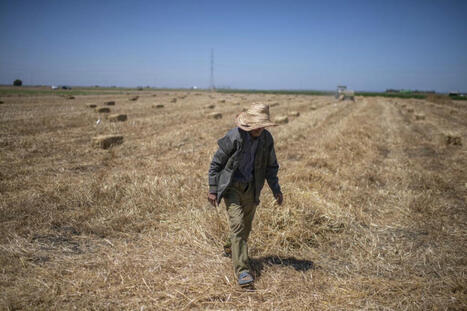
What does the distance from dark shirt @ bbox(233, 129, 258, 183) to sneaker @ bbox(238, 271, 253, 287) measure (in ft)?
3.20

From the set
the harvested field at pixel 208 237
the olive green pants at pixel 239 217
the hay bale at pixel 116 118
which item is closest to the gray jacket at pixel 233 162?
the olive green pants at pixel 239 217

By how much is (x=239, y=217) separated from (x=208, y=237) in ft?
3.92

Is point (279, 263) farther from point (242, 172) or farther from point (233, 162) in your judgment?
point (233, 162)

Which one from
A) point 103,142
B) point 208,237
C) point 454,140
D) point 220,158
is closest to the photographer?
point 220,158

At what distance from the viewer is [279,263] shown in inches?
145

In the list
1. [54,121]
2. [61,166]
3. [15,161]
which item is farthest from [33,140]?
[54,121]

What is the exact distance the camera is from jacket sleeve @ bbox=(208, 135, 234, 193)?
10.1ft

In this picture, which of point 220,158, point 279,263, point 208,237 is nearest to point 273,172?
point 220,158

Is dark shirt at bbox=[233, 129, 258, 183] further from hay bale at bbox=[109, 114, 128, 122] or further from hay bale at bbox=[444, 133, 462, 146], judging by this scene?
hay bale at bbox=[109, 114, 128, 122]

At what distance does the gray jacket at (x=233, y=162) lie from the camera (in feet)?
10.1

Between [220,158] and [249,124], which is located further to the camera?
[220,158]

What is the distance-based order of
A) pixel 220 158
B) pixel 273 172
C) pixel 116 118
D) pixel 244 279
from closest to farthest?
pixel 244 279 → pixel 220 158 → pixel 273 172 → pixel 116 118

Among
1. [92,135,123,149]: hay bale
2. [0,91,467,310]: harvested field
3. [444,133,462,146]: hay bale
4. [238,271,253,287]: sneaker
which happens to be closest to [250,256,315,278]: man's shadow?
[0,91,467,310]: harvested field

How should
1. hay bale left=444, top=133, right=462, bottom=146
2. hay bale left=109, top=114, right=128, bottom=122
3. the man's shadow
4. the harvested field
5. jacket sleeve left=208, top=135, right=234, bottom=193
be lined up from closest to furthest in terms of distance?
1. the harvested field
2. jacket sleeve left=208, top=135, right=234, bottom=193
3. the man's shadow
4. hay bale left=444, top=133, right=462, bottom=146
5. hay bale left=109, top=114, right=128, bottom=122
